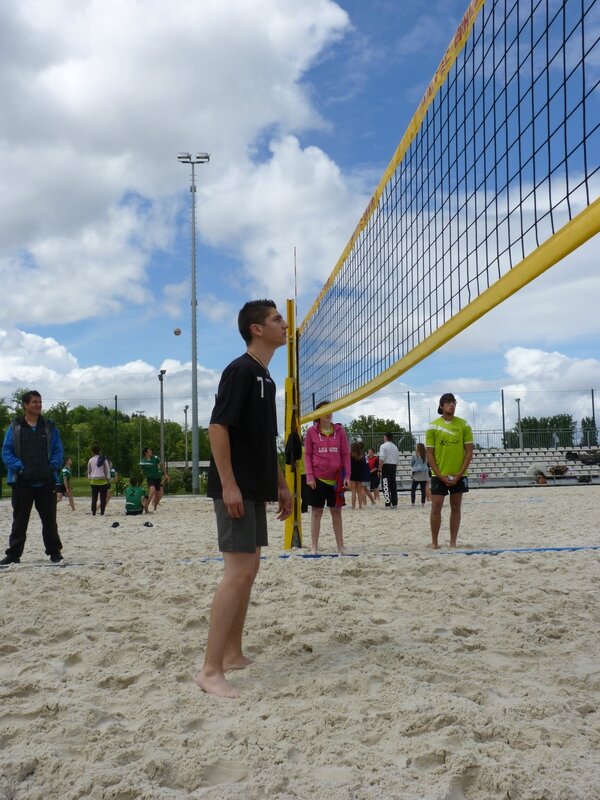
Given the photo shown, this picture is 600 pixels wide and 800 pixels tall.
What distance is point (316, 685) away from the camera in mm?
2455

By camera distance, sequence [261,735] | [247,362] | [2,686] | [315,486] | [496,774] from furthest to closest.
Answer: [315,486] < [247,362] < [2,686] < [261,735] < [496,774]

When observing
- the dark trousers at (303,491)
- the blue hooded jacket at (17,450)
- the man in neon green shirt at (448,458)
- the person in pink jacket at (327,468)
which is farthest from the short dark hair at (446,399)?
the blue hooded jacket at (17,450)

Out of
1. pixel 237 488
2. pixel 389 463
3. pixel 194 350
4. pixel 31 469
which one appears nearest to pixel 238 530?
pixel 237 488

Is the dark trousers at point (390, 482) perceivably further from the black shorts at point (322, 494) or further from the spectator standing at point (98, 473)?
the black shorts at point (322, 494)

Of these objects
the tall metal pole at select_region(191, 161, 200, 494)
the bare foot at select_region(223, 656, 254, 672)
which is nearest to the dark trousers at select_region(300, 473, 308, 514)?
the bare foot at select_region(223, 656, 254, 672)

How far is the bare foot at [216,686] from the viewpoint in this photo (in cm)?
238

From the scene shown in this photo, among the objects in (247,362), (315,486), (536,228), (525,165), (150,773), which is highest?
(525,165)

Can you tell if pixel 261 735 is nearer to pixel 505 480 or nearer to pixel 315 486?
pixel 315 486

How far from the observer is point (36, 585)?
414cm

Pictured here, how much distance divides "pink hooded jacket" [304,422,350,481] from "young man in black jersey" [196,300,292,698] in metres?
3.20

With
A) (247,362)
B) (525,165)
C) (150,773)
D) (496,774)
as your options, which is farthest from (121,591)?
(525,165)

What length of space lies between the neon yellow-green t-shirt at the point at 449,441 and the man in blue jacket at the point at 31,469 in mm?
2937

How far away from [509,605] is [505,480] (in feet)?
60.8

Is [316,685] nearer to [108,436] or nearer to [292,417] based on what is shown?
[292,417]
